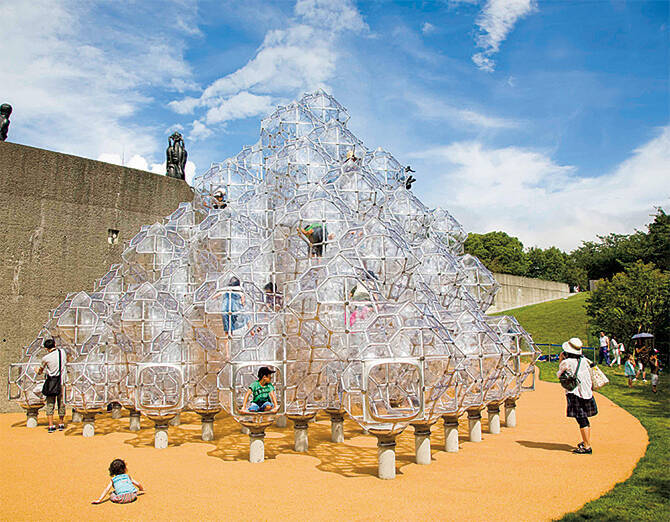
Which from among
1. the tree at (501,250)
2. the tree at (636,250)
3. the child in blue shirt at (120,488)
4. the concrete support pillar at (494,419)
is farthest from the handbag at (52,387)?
the tree at (501,250)

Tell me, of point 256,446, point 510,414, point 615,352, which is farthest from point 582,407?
point 615,352

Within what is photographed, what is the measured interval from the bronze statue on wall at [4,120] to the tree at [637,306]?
1066 inches

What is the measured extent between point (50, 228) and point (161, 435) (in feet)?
28.0

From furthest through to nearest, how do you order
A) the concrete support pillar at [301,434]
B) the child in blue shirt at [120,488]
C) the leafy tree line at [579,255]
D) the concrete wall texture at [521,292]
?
1. the concrete wall texture at [521,292]
2. the leafy tree line at [579,255]
3. the concrete support pillar at [301,434]
4. the child in blue shirt at [120,488]

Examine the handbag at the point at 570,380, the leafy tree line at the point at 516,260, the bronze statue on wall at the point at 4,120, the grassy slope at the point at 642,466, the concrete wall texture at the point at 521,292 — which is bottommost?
the grassy slope at the point at 642,466

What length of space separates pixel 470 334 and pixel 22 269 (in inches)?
476

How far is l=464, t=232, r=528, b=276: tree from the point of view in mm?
71406

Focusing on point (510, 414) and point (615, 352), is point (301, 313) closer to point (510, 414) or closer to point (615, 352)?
point (510, 414)

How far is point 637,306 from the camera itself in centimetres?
2612

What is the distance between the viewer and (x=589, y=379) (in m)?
8.55

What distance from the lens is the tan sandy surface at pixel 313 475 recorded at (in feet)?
19.4

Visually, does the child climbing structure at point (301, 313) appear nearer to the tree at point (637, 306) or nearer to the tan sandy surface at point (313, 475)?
the tan sandy surface at point (313, 475)

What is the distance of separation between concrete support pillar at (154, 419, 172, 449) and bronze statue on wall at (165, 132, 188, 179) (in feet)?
37.3

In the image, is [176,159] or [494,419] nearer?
[494,419]
